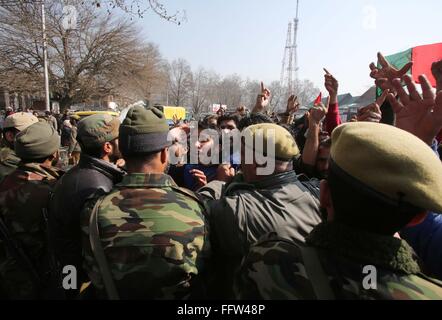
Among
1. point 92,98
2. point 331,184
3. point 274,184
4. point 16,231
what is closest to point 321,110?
point 274,184

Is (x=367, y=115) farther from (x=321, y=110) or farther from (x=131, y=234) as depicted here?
(x=131, y=234)

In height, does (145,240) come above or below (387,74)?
below

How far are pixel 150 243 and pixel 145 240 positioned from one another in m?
0.03

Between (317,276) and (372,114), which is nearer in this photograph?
(317,276)

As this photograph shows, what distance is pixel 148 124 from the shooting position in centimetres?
191

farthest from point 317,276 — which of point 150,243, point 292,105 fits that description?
point 292,105

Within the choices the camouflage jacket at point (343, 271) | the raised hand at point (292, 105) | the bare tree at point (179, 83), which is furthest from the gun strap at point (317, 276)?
the bare tree at point (179, 83)

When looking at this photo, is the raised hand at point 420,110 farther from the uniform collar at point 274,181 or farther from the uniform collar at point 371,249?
the uniform collar at point 371,249

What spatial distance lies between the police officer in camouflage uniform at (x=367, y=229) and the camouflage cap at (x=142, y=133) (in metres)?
0.98

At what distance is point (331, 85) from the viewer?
362 cm

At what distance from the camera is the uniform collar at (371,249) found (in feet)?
3.60

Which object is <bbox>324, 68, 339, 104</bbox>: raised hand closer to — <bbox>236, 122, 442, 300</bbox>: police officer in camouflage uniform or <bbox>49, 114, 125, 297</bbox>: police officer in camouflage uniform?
<bbox>49, 114, 125, 297</bbox>: police officer in camouflage uniform

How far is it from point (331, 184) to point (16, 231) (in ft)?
7.40

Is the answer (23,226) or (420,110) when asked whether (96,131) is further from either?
(420,110)
